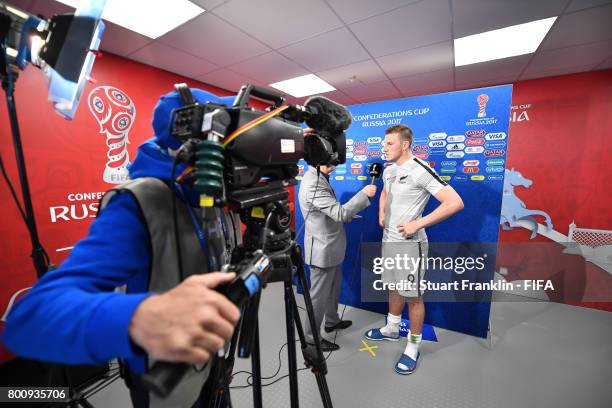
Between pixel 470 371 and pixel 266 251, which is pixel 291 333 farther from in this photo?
pixel 470 371

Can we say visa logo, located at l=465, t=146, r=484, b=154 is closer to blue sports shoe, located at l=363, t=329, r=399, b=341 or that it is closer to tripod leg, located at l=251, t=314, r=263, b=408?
blue sports shoe, located at l=363, t=329, r=399, b=341

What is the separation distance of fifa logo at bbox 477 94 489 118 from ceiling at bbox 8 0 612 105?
68 cm

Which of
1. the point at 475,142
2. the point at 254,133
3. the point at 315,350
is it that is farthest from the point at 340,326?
the point at 254,133

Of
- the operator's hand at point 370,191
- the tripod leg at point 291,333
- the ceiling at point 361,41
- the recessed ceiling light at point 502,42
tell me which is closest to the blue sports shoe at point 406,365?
the operator's hand at point 370,191

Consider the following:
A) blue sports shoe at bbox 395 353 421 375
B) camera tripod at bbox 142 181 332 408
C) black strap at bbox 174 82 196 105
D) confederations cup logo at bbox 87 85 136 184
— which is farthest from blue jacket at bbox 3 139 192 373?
confederations cup logo at bbox 87 85 136 184

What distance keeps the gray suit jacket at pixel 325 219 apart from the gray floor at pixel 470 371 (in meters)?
0.80

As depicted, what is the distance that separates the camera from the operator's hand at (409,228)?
1825mm

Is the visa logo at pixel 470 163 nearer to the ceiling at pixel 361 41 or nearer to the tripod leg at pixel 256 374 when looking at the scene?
the ceiling at pixel 361 41

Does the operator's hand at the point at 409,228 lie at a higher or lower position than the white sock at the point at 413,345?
higher

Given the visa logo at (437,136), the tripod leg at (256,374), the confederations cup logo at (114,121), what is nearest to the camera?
the tripod leg at (256,374)

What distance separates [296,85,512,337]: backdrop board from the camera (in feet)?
6.91

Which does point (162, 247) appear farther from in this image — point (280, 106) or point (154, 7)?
point (154, 7)

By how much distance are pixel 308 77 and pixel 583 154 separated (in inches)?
137

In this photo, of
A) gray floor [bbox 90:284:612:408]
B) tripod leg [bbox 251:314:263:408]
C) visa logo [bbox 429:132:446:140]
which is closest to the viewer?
tripod leg [bbox 251:314:263:408]
